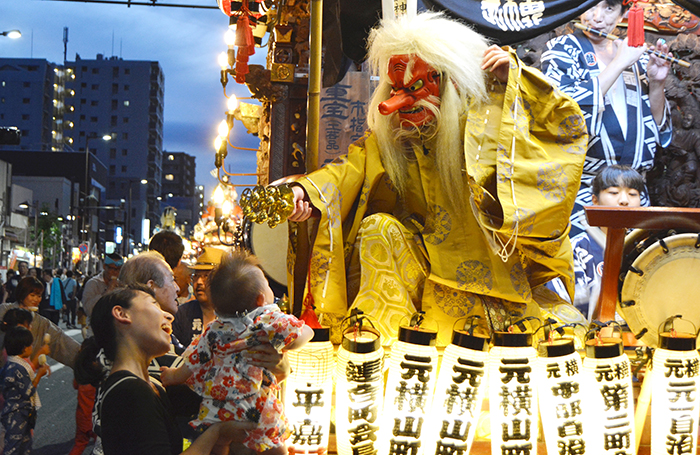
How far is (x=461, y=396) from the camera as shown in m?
3.13

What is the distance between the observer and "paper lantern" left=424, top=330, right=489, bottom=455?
3.13m

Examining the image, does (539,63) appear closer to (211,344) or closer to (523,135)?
(523,135)

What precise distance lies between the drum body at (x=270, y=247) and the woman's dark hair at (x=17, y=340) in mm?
2084

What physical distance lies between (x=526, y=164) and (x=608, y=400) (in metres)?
1.40

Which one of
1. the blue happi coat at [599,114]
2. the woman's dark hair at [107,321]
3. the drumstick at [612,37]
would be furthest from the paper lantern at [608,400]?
the drumstick at [612,37]

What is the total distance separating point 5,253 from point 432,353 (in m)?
37.9

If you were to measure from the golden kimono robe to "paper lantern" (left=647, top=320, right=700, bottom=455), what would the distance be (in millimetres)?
838

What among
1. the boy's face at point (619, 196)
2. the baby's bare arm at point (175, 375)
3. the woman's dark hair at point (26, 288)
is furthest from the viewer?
the woman's dark hair at point (26, 288)

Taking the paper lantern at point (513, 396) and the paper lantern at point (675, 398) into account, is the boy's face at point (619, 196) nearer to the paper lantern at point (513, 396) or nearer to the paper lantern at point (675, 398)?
the paper lantern at point (675, 398)

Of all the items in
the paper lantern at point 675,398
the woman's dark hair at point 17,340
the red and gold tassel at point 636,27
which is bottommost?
the woman's dark hair at point 17,340

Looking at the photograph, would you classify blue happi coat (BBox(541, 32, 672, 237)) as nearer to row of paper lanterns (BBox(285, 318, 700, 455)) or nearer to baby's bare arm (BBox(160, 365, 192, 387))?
row of paper lanterns (BBox(285, 318, 700, 455))

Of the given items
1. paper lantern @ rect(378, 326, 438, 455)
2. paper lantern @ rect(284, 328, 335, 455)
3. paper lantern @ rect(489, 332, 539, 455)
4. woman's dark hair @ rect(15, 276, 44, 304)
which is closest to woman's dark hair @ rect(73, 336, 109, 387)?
paper lantern @ rect(284, 328, 335, 455)

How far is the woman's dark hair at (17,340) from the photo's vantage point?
202 inches

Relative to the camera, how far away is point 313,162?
13.5 ft
